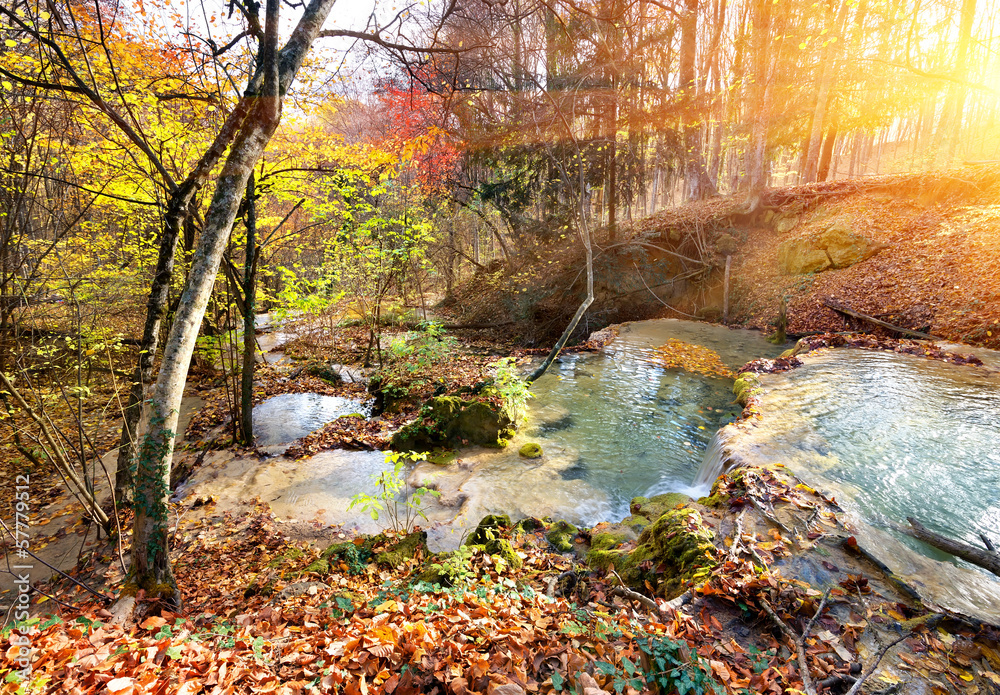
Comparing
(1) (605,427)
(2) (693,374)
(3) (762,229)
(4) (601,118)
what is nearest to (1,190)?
(1) (605,427)

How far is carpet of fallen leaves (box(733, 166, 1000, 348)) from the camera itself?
405 inches

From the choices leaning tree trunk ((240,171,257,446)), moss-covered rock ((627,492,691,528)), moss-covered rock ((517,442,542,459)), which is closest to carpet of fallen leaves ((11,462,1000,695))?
moss-covered rock ((627,492,691,528))

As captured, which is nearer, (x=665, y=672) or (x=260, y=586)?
(x=665, y=672)

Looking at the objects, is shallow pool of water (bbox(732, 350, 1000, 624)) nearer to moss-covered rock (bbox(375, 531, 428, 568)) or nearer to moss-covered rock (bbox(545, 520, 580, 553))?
moss-covered rock (bbox(545, 520, 580, 553))

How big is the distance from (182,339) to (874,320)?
15.0 meters

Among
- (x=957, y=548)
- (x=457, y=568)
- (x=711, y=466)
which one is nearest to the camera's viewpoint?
(x=957, y=548)

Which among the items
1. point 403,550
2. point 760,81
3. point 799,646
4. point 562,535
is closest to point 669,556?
point 799,646

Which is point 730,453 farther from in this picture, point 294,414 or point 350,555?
point 294,414

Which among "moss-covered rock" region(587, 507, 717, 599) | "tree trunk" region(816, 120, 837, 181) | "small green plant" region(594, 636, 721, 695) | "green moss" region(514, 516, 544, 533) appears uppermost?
"tree trunk" region(816, 120, 837, 181)

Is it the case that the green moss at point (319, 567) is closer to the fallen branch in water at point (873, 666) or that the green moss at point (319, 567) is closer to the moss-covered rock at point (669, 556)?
the moss-covered rock at point (669, 556)

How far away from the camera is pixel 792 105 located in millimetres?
17594

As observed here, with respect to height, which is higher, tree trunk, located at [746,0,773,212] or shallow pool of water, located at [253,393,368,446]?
tree trunk, located at [746,0,773,212]

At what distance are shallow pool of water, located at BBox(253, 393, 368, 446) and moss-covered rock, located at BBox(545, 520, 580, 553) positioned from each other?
18.5ft

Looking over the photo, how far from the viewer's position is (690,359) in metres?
11.9
